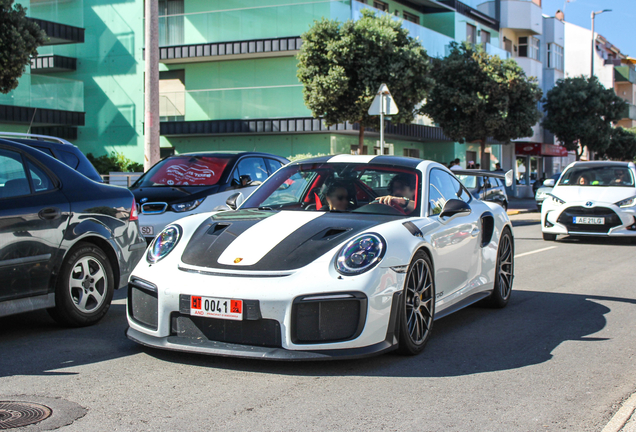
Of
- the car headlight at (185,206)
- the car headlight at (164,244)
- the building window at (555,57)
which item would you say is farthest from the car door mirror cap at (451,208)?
the building window at (555,57)

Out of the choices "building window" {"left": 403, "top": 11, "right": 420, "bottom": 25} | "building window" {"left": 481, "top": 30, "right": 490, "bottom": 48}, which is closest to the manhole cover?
"building window" {"left": 403, "top": 11, "right": 420, "bottom": 25}

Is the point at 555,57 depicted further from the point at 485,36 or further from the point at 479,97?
the point at 479,97

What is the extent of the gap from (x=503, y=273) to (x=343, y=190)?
2.26m

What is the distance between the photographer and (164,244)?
493 cm

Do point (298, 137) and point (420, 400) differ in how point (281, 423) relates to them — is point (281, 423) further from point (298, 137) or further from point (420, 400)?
point (298, 137)

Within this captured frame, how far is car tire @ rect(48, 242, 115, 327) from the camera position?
218 inches

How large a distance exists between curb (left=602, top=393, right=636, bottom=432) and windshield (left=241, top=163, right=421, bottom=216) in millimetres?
2068

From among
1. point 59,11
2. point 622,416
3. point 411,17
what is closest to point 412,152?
point 411,17

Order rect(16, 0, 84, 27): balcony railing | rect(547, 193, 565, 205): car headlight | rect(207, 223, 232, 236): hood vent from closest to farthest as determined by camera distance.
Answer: rect(207, 223, 232, 236): hood vent → rect(547, 193, 565, 205): car headlight → rect(16, 0, 84, 27): balcony railing

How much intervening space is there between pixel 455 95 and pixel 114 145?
15202mm

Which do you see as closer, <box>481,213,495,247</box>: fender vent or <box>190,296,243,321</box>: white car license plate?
<box>190,296,243,321</box>: white car license plate

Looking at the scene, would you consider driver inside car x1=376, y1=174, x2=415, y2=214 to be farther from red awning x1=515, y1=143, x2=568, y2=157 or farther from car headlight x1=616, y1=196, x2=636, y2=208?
red awning x1=515, y1=143, x2=568, y2=157

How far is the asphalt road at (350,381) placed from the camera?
3598 mm

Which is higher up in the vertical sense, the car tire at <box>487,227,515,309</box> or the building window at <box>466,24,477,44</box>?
the building window at <box>466,24,477,44</box>
